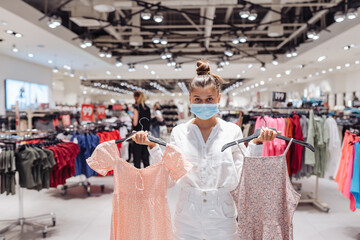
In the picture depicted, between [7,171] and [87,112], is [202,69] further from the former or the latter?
[87,112]

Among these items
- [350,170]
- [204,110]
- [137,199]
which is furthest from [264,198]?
[350,170]

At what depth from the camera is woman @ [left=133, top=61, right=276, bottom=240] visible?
1654mm

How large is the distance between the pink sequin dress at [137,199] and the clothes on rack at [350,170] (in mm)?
2595

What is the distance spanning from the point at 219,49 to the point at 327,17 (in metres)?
4.91

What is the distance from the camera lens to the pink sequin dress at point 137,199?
1797mm

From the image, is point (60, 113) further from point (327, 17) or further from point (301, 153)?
point (327, 17)

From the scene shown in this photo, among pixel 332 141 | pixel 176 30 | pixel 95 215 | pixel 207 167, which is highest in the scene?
pixel 176 30

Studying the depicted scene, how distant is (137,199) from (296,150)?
338 centimetres

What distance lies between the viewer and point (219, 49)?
44.9ft

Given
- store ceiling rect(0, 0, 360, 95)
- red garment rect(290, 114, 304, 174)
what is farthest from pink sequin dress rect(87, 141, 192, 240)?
store ceiling rect(0, 0, 360, 95)

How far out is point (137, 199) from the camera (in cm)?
183

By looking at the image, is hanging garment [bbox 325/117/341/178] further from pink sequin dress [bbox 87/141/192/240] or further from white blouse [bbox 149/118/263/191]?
pink sequin dress [bbox 87/141/192/240]

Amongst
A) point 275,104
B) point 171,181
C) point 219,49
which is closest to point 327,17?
point 219,49

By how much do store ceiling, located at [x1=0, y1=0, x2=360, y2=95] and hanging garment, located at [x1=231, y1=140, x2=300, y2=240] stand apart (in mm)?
5545
